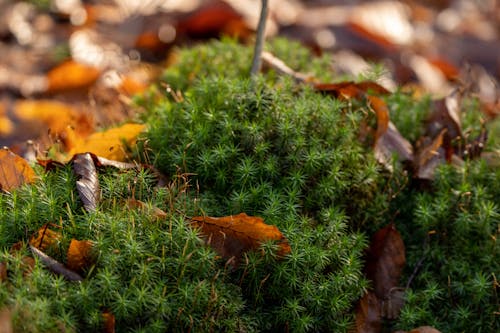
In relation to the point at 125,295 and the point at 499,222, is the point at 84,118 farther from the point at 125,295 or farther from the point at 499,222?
the point at 499,222

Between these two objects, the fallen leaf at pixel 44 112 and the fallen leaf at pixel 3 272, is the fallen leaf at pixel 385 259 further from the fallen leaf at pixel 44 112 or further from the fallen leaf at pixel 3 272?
the fallen leaf at pixel 44 112

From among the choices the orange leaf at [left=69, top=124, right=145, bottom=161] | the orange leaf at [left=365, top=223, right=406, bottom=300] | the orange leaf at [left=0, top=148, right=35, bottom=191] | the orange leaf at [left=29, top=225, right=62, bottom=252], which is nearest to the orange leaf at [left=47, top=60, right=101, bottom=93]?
the orange leaf at [left=69, top=124, right=145, bottom=161]

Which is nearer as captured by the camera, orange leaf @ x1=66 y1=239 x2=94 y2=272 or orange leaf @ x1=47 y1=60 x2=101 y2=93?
orange leaf @ x1=66 y1=239 x2=94 y2=272

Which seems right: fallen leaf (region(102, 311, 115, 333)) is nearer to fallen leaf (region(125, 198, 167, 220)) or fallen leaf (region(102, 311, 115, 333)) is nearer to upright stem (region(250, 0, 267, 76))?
fallen leaf (region(125, 198, 167, 220))

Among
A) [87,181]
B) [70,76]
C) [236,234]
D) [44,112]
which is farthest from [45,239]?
[70,76]

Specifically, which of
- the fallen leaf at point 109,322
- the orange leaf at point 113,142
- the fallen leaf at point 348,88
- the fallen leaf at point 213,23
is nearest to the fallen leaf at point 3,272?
the fallen leaf at point 109,322

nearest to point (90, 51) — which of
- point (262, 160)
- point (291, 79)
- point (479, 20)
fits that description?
point (291, 79)
